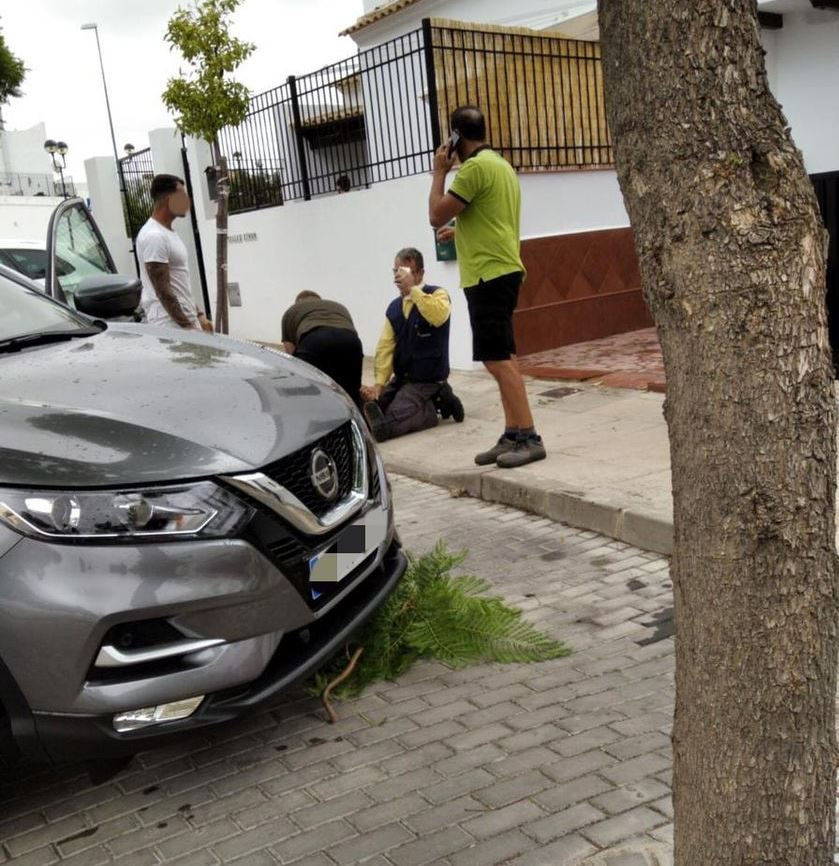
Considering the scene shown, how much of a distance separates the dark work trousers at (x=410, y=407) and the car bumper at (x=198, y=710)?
14.5 ft

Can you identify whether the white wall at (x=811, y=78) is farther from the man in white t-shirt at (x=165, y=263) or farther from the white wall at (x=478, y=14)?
the man in white t-shirt at (x=165, y=263)

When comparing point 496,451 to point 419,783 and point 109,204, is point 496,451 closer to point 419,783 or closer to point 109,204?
point 419,783

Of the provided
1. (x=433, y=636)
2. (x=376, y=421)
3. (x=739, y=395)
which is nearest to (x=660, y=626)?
(x=433, y=636)

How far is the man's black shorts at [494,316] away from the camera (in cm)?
605

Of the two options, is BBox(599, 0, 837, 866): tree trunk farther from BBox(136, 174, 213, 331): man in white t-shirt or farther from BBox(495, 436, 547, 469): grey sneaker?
BBox(136, 174, 213, 331): man in white t-shirt

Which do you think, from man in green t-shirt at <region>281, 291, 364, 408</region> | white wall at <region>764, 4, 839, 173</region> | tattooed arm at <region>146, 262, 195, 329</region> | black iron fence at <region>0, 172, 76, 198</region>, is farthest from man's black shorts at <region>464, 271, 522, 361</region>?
black iron fence at <region>0, 172, 76, 198</region>

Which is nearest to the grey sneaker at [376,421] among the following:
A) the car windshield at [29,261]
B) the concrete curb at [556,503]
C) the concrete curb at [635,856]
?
the concrete curb at [556,503]

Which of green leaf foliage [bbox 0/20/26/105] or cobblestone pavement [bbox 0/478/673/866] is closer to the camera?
cobblestone pavement [bbox 0/478/673/866]

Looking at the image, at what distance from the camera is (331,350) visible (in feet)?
21.6

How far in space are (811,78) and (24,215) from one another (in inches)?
1039

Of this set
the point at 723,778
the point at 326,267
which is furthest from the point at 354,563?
the point at 326,267

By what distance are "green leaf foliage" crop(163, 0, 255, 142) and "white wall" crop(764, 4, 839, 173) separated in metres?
6.08

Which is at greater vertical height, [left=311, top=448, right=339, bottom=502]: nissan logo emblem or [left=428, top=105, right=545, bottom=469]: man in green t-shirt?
[left=428, top=105, right=545, bottom=469]: man in green t-shirt

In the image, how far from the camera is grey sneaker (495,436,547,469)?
6.23 m
